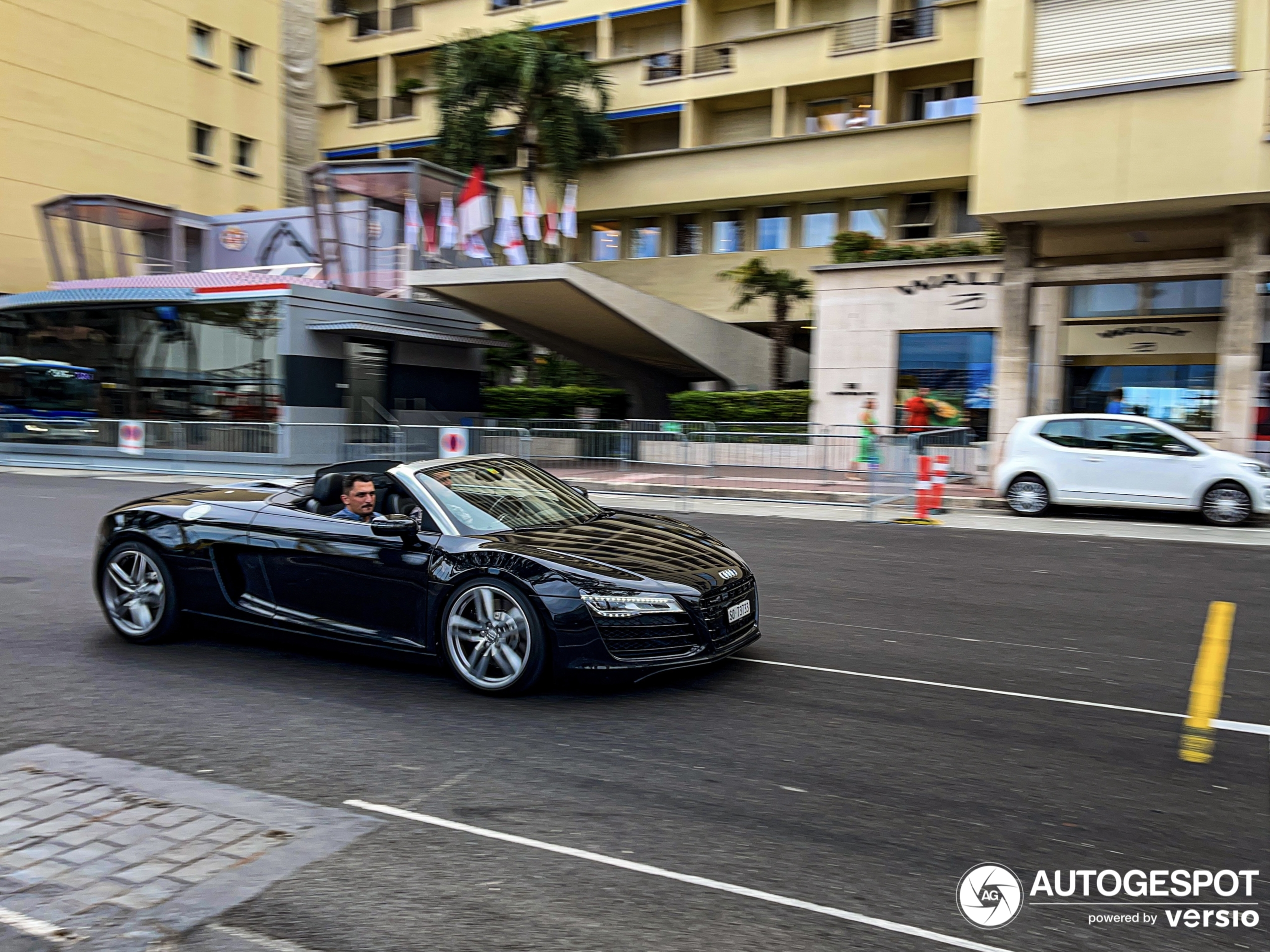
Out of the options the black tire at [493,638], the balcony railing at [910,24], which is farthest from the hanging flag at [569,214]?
the black tire at [493,638]

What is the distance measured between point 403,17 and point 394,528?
43.7 metres

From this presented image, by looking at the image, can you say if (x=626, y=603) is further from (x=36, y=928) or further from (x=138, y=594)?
(x=138, y=594)

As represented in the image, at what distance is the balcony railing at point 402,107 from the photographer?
42.9 metres

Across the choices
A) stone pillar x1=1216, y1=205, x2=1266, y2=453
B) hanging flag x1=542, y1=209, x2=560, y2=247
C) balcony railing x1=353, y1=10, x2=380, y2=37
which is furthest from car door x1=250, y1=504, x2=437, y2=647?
balcony railing x1=353, y1=10, x2=380, y2=37

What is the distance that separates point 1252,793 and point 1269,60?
54.8ft

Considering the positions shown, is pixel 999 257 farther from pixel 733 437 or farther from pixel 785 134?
pixel 785 134

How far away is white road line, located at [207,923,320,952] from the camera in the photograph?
2.95 meters

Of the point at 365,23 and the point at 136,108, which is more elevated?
the point at 365,23

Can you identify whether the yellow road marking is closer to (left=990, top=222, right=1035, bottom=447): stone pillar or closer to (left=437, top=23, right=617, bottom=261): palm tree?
(left=990, top=222, right=1035, bottom=447): stone pillar

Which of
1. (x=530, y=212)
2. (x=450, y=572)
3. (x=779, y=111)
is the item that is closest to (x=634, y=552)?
(x=450, y=572)

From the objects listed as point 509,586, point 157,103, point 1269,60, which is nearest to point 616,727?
point 509,586

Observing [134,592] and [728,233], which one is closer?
[134,592]

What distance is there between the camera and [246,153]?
1737 inches

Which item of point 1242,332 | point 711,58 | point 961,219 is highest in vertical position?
point 711,58
